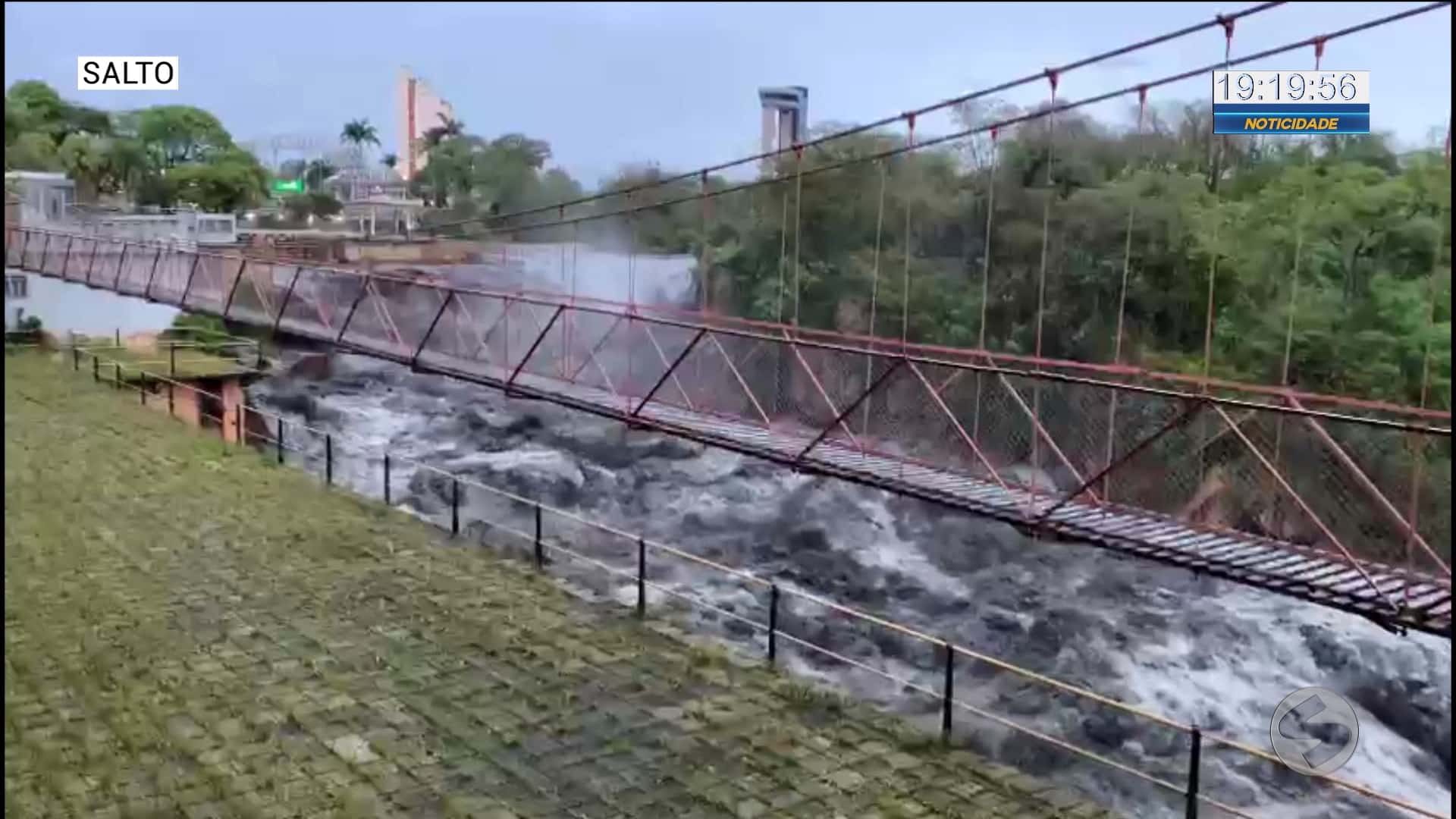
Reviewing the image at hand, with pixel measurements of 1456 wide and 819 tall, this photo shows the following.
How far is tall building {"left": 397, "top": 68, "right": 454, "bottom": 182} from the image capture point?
2164 cm

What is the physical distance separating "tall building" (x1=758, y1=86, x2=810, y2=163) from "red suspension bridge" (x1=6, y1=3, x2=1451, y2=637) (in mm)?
1764

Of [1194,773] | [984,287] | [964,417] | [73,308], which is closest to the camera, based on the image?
[1194,773]

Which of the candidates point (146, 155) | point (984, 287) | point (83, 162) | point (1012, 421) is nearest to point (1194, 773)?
point (984, 287)

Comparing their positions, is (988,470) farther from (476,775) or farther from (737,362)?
(737,362)

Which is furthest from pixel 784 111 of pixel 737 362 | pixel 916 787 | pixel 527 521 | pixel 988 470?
pixel 916 787

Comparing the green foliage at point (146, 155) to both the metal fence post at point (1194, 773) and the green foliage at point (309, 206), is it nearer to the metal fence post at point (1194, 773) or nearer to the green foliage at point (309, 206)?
the green foliage at point (309, 206)

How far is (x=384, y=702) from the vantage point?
4.83 meters

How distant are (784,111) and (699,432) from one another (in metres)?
6.61

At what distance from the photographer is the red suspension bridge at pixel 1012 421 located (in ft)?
13.5

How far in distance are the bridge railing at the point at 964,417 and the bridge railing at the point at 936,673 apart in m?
0.64

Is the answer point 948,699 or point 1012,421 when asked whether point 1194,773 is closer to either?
point 948,699

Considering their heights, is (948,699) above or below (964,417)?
below

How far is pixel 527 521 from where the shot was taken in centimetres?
1116

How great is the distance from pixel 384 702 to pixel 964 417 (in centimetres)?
697
